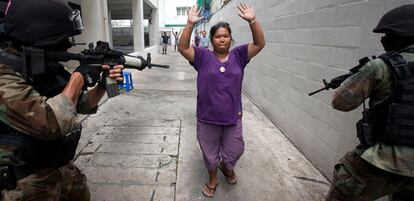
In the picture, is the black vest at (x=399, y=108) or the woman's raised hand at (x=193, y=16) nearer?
the black vest at (x=399, y=108)

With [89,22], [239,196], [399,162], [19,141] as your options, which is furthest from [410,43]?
[89,22]

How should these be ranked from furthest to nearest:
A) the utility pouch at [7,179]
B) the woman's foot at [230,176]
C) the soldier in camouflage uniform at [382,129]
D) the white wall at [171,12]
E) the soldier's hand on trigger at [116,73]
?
the white wall at [171,12]
the woman's foot at [230,176]
the soldier's hand on trigger at [116,73]
the soldier in camouflage uniform at [382,129]
the utility pouch at [7,179]

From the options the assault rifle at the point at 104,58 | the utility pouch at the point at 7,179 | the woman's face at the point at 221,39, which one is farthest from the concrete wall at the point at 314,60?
the utility pouch at the point at 7,179

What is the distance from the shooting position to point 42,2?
1330 millimetres

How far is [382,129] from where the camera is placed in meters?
1.47

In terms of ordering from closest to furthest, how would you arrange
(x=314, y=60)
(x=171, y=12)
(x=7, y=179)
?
(x=7, y=179), (x=314, y=60), (x=171, y=12)

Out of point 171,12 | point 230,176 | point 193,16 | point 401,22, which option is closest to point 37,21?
point 193,16

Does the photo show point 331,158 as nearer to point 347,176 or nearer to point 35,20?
point 347,176

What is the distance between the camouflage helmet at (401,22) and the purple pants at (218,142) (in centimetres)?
133

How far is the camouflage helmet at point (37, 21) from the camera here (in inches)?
50.9

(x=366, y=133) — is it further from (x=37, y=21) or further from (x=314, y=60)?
(x=37, y=21)

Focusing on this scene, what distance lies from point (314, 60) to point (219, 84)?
1455 millimetres

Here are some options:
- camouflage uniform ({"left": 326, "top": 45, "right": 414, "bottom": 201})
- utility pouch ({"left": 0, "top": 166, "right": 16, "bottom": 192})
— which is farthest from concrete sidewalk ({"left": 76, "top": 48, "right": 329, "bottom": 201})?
utility pouch ({"left": 0, "top": 166, "right": 16, "bottom": 192})

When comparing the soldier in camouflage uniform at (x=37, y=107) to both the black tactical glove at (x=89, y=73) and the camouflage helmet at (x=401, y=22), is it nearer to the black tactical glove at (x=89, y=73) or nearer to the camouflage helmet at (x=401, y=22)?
the black tactical glove at (x=89, y=73)
